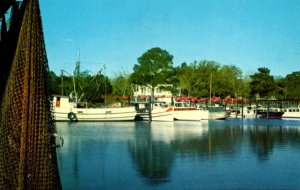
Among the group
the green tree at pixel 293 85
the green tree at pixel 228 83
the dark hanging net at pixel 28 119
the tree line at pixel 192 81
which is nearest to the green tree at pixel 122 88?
the tree line at pixel 192 81

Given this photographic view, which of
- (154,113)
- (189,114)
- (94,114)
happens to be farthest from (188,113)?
(94,114)

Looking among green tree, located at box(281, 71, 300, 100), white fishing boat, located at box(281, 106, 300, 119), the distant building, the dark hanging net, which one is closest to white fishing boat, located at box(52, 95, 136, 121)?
the distant building

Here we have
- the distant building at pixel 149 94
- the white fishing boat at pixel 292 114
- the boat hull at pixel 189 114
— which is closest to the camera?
the boat hull at pixel 189 114

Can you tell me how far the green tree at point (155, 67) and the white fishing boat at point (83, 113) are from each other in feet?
91.4

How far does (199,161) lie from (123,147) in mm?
10159

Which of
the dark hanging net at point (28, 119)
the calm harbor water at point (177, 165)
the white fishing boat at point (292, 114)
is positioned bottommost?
the calm harbor water at point (177, 165)

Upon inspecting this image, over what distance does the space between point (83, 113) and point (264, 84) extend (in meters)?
64.8

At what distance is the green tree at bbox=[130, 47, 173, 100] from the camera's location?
351ft

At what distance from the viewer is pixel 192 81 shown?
129 m

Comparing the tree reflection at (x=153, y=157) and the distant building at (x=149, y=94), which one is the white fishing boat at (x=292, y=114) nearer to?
the distant building at (x=149, y=94)

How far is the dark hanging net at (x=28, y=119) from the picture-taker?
9164 millimetres

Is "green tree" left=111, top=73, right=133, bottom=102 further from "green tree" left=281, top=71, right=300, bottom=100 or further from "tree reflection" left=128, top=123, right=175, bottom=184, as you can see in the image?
"tree reflection" left=128, top=123, right=175, bottom=184

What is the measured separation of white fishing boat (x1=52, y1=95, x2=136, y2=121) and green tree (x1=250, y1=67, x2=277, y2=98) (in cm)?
5662

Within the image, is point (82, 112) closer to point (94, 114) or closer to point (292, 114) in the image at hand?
point (94, 114)
